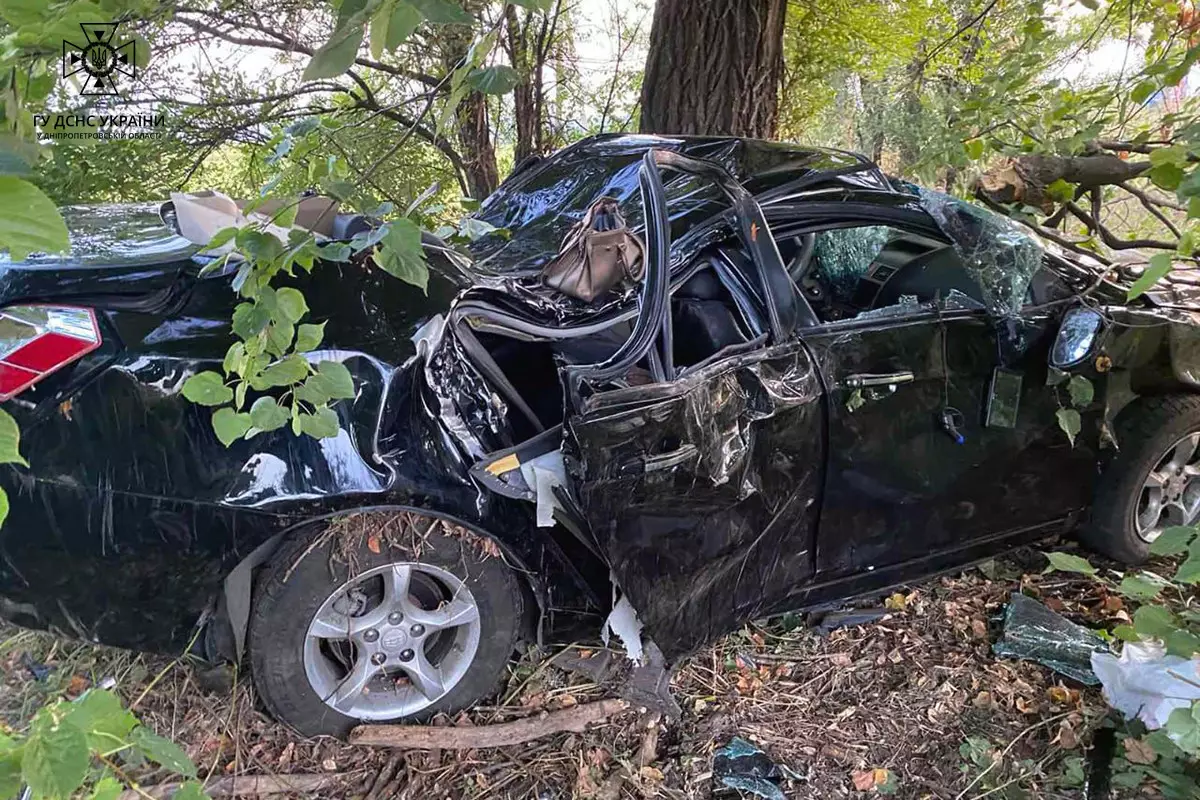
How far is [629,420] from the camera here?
2086mm

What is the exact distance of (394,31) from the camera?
1033mm

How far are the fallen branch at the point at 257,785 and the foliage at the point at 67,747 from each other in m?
1.13

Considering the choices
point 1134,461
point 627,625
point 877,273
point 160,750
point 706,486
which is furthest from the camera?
point 877,273

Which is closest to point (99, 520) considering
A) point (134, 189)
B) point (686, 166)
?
point (686, 166)

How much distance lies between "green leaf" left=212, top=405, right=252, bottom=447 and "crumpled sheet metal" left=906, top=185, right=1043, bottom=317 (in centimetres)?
234

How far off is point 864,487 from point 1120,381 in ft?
3.91

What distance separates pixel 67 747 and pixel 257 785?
1.33m

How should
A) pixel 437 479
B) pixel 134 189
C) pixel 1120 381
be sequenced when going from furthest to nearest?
pixel 134 189 → pixel 1120 381 → pixel 437 479

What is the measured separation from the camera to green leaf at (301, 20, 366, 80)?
103 centimetres

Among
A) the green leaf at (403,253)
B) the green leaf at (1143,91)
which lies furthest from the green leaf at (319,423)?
the green leaf at (1143,91)

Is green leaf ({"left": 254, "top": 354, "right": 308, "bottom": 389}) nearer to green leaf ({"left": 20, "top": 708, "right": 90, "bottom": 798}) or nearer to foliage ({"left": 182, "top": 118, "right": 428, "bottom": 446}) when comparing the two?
foliage ({"left": 182, "top": 118, "right": 428, "bottom": 446})

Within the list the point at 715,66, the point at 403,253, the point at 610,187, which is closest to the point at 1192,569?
the point at 403,253

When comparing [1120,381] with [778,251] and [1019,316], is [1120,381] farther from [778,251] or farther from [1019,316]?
[778,251]

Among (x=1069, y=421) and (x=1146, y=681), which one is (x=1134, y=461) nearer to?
(x=1069, y=421)
